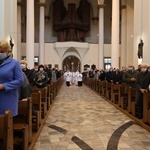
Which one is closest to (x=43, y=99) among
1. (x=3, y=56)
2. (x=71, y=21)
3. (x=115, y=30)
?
(x=3, y=56)

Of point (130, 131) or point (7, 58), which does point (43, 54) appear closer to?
point (130, 131)

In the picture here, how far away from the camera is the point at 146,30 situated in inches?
525

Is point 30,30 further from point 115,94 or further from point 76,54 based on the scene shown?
point 76,54

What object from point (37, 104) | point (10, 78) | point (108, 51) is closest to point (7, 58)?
point (10, 78)

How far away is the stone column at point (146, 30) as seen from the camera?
1305cm

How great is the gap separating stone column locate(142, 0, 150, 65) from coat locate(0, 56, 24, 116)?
33.6 feet

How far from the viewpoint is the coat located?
3.69 metres

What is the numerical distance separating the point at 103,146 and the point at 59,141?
37.1 inches

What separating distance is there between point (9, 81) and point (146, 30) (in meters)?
10.8

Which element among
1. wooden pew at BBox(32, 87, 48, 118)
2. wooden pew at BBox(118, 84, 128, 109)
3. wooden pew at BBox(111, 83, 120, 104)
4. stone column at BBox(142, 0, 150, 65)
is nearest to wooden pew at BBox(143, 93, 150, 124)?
wooden pew at BBox(118, 84, 128, 109)

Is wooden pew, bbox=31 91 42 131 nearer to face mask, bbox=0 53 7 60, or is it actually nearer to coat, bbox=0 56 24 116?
coat, bbox=0 56 24 116

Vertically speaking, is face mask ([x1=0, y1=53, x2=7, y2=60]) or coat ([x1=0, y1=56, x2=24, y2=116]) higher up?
face mask ([x1=0, y1=53, x2=7, y2=60])

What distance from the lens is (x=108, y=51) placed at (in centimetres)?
3048

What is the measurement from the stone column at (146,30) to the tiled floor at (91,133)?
5.18 meters
